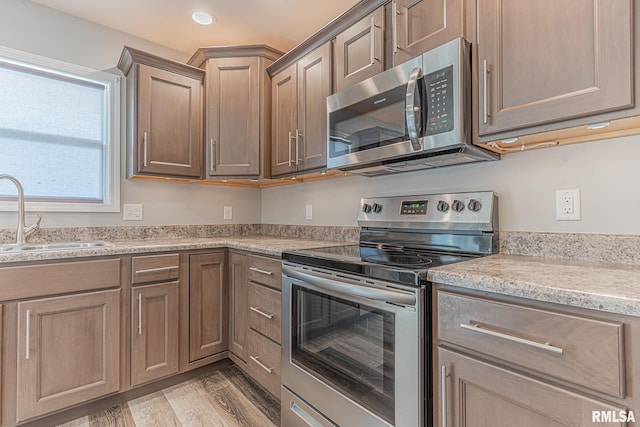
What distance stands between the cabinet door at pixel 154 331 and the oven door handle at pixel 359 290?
0.94 m

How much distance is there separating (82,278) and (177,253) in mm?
494

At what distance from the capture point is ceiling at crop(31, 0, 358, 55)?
2031mm

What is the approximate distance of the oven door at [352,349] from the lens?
40.6 inches

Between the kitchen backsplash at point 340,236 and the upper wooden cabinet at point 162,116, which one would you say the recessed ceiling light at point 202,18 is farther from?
the kitchen backsplash at point 340,236

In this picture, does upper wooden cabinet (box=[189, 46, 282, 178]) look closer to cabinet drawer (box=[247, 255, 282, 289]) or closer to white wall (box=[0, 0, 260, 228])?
white wall (box=[0, 0, 260, 228])

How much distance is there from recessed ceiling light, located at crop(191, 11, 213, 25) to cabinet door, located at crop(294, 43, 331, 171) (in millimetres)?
737

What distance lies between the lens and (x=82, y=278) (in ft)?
5.46

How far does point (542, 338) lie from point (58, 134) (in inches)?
113

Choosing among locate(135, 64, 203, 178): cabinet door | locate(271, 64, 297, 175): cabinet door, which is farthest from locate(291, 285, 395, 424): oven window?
locate(135, 64, 203, 178): cabinet door

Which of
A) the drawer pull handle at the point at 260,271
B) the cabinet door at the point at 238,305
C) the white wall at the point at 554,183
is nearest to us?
the white wall at the point at 554,183

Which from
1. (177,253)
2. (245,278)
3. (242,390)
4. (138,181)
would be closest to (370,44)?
(245,278)

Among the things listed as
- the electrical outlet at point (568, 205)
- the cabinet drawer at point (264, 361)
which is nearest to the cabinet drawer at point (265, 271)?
the cabinet drawer at point (264, 361)

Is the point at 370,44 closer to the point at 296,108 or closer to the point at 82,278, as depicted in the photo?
the point at 296,108

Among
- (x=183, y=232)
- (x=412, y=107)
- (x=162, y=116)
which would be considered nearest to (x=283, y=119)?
(x=162, y=116)
